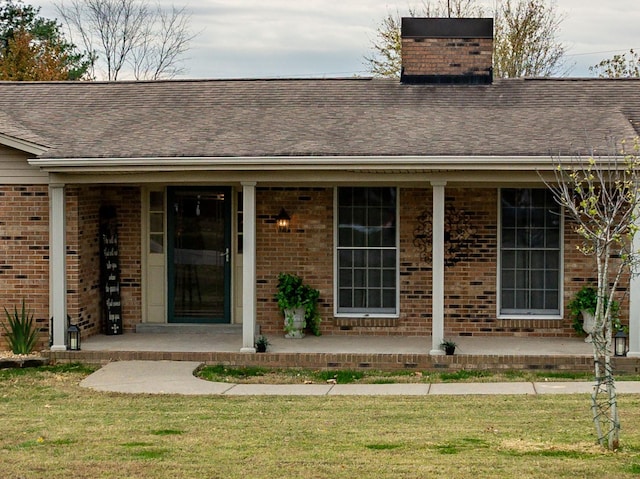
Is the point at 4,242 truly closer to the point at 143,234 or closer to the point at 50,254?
the point at 50,254

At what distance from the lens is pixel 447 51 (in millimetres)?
17109

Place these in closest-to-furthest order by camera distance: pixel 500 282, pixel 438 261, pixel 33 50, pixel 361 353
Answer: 1. pixel 438 261
2. pixel 361 353
3. pixel 500 282
4. pixel 33 50

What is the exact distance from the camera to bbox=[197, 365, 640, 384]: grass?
13.2 meters

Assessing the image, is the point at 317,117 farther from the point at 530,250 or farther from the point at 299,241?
the point at 530,250

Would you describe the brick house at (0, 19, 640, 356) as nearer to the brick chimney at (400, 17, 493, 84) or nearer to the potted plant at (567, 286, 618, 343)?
the brick chimney at (400, 17, 493, 84)

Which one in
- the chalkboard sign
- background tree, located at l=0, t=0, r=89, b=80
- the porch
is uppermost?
background tree, located at l=0, t=0, r=89, b=80

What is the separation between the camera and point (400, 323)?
15398 mm

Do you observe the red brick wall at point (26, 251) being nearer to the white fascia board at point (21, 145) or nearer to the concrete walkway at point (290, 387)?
the white fascia board at point (21, 145)

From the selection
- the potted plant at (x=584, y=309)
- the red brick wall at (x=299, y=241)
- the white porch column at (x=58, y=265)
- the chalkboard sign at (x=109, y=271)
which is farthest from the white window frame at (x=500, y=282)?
the white porch column at (x=58, y=265)

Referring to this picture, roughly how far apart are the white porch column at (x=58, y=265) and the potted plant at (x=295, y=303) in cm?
280

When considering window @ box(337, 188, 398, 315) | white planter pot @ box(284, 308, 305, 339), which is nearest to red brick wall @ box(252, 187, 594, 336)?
window @ box(337, 188, 398, 315)

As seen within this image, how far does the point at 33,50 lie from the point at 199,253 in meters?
22.1

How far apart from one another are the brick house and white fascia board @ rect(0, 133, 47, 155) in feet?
0.10

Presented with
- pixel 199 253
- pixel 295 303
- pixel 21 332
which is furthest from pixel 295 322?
pixel 21 332
